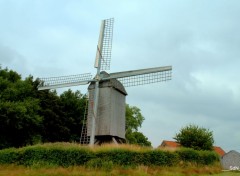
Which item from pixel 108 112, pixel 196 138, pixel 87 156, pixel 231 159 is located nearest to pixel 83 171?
pixel 87 156

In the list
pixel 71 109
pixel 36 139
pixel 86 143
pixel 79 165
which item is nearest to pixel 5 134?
pixel 36 139

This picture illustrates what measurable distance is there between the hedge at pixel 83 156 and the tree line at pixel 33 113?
→ 11.3 meters

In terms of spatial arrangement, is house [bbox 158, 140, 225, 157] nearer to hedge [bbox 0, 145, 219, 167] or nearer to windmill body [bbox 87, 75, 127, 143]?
hedge [bbox 0, 145, 219, 167]

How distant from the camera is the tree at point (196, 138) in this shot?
28.3 m

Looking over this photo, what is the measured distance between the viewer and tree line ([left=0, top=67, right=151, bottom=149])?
31031 millimetres

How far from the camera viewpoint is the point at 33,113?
32906mm

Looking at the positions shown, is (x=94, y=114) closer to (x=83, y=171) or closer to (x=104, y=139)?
(x=104, y=139)

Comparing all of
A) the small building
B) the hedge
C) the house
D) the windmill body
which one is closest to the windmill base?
the windmill body

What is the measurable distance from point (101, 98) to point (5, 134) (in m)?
14.8

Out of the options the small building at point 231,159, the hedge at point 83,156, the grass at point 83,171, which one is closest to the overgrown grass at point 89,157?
the hedge at point 83,156

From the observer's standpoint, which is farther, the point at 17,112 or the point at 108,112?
the point at 17,112

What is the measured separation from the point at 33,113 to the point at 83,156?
1567cm

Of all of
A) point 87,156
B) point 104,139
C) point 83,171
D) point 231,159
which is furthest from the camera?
point 231,159

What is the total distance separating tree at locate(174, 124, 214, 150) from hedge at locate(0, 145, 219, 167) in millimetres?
8672
